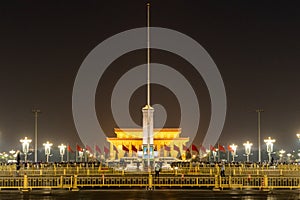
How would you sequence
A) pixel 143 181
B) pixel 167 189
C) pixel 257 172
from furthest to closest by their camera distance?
pixel 257 172 → pixel 143 181 → pixel 167 189

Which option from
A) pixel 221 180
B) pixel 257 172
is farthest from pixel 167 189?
pixel 257 172

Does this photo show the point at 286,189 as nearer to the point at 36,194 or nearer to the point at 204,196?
the point at 204,196

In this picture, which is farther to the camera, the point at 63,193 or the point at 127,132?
the point at 127,132

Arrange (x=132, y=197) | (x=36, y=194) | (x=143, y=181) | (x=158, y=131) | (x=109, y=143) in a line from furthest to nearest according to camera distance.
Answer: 1. (x=109, y=143)
2. (x=158, y=131)
3. (x=143, y=181)
4. (x=36, y=194)
5. (x=132, y=197)

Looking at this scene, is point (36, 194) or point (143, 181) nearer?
point (36, 194)

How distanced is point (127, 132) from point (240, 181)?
4769 inches

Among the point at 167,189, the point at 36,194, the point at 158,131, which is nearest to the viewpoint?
the point at 36,194

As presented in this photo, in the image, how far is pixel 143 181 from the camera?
4919cm

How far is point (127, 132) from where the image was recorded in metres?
168

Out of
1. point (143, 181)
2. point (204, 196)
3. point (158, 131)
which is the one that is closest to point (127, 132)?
point (158, 131)

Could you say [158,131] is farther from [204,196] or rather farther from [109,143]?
[204,196]

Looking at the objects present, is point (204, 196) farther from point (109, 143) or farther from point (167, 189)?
point (109, 143)

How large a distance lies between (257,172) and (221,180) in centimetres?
1580

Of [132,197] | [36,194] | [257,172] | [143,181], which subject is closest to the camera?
[132,197]
